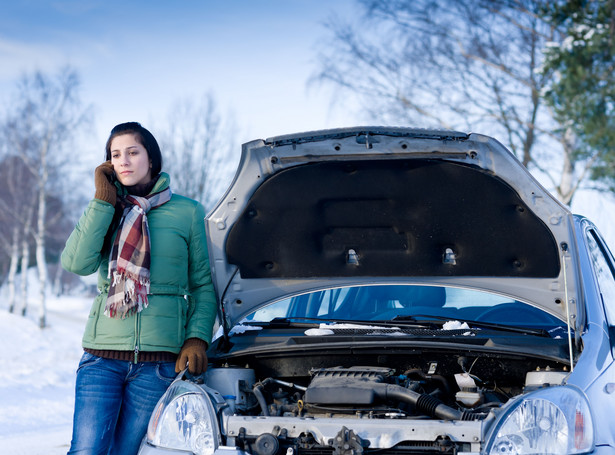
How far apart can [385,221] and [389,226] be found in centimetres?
4

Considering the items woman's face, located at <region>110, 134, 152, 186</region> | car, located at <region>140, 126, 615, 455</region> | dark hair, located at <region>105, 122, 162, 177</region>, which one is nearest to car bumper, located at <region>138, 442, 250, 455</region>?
car, located at <region>140, 126, 615, 455</region>

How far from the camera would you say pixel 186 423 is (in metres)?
3.07

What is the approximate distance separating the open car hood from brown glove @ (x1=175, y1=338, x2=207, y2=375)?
46cm

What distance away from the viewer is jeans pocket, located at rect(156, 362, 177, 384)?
349 centimetres

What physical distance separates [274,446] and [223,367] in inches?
31.5

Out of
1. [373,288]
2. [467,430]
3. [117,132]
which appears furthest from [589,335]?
[117,132]

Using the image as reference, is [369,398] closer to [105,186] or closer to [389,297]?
[389,297]

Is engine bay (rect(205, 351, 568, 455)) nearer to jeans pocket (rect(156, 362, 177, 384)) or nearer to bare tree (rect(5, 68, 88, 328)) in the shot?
jeans pocket (rect(156, 362, 177, 384))

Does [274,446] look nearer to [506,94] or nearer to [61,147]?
[506,94]

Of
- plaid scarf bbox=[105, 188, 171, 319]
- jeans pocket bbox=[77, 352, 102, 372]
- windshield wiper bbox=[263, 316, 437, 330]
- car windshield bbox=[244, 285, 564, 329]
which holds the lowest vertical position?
jeans pocket bbox=[77, 352, 102, 372]

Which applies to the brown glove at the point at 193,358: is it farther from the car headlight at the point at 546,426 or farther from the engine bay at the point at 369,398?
the car headlight at the point at 546,426

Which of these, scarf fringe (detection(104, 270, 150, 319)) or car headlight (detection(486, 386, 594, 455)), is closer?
car headlight (detection(486, 386, 594, 455))

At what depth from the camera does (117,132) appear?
3.64 meters

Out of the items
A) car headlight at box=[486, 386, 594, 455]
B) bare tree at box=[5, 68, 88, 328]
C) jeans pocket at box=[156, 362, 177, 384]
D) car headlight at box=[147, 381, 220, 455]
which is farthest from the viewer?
bare tree at box=[5, 68, 88, 328]
